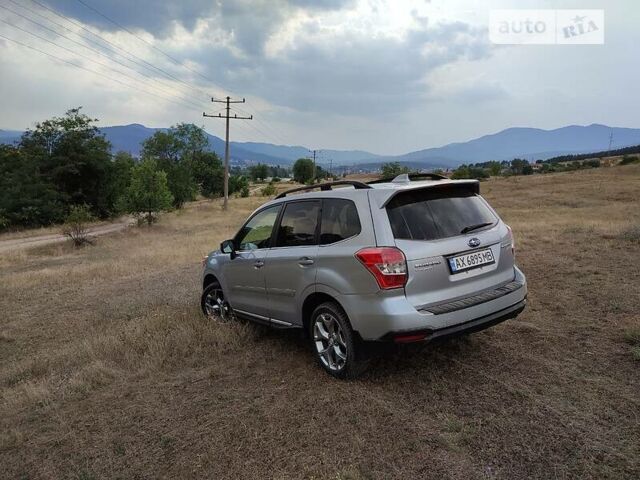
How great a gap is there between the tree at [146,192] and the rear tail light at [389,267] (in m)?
31.4

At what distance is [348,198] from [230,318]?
8.73 feet

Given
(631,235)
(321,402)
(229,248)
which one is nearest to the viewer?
(321,402)

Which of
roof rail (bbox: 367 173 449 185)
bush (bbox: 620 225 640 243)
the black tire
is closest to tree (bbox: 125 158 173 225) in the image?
bush (bbox: 620 225 640 243)

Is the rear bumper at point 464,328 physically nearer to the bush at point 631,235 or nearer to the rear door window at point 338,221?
the rear door window at point 338,221

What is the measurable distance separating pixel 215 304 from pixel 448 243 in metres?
3.60

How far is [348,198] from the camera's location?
154 inches

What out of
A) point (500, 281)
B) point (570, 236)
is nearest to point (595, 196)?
point (570, 236)

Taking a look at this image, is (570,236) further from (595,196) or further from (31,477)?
(595,196)

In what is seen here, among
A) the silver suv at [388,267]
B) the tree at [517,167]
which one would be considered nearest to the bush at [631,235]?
the silver suv at [388,267]

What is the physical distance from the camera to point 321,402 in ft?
11.6

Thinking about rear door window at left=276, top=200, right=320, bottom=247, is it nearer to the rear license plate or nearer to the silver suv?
the silver suv

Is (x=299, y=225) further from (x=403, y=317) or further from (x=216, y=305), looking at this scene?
(x=216, y=305)

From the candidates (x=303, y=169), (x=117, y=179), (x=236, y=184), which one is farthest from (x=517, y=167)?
(x=117, y=179)

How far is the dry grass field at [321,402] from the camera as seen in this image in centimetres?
279
